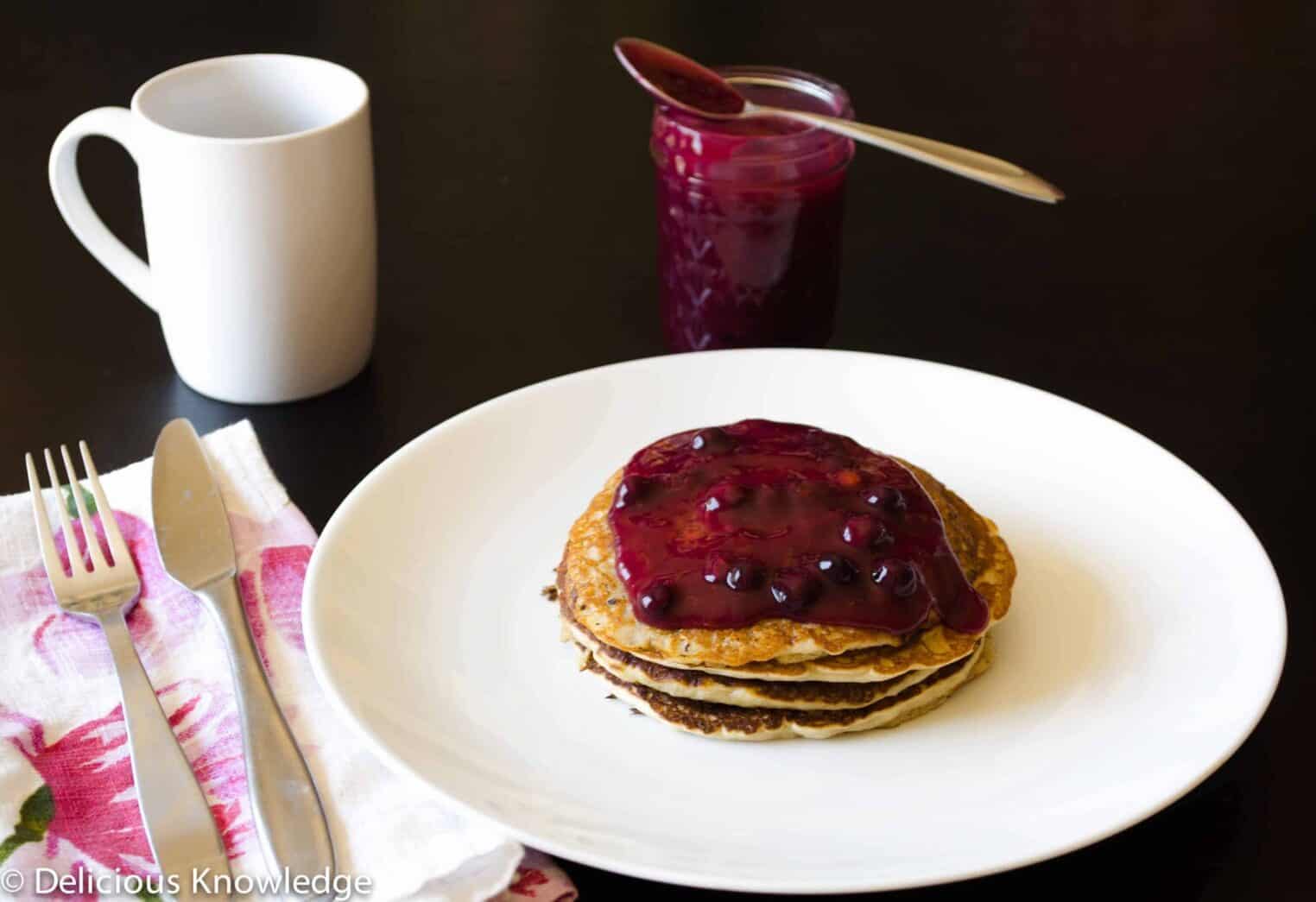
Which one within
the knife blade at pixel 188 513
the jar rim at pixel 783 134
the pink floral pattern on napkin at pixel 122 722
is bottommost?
the pink floral pattern on napkin at pixel 122 722

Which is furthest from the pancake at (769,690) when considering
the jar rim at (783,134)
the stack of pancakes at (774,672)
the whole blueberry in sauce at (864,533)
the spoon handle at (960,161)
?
the jar rim at (783,134)

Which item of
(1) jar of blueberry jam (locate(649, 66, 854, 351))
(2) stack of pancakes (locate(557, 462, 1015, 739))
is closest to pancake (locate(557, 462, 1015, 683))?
(2) stack of pancakes (locate(557, 462, 1015, 739))

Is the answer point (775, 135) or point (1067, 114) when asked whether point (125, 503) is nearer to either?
point (775, 135)

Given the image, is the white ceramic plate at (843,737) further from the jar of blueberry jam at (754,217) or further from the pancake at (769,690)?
the jar of blueberry jam at (754,217)

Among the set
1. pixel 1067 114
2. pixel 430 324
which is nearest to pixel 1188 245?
pixel 1067 114

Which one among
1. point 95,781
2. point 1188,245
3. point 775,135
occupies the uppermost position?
point 775,135

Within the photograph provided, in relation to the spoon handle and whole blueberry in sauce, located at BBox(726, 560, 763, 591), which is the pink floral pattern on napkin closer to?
whole blueberry in sauce, located at BBox(726, 560, 763, 591)

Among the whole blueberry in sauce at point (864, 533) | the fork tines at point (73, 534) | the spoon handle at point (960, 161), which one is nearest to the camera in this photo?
the whole blueberry in sauce at point (864, 533)
